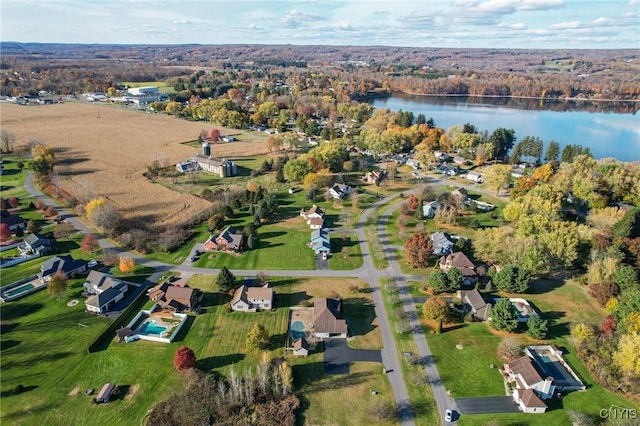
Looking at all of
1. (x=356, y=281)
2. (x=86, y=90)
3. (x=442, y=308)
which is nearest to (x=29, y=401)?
(x=356, y=281)

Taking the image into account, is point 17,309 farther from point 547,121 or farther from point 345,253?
point 547,121

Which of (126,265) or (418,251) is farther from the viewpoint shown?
(418,251)

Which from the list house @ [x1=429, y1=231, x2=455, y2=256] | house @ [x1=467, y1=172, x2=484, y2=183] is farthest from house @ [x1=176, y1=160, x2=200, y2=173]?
→ house @ [x1=467, y1=172, x2=484, y2=183]

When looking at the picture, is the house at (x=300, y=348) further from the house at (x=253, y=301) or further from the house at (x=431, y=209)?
the house at (x=431, y=209)

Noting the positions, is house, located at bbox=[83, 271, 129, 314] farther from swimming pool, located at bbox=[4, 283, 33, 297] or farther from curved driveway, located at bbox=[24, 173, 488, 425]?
swimming pool, located at bbox=[4, 283, 33, 297]

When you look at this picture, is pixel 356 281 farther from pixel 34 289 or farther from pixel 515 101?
pixel 515 101

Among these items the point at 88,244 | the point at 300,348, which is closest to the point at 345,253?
the point at 300,348
